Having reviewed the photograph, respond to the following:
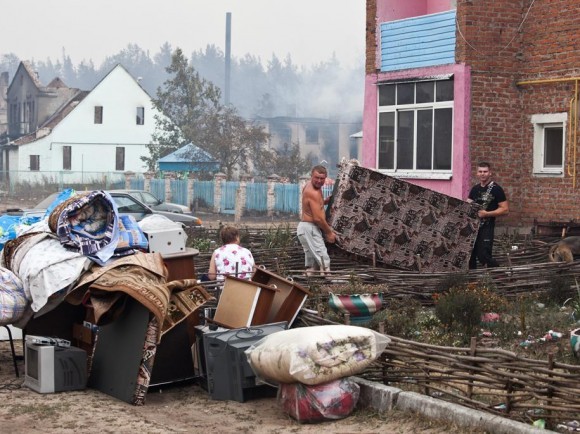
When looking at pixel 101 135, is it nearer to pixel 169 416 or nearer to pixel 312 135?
pixel 312 135

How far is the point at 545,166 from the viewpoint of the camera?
64.6 ft

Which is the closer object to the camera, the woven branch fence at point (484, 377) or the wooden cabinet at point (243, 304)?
the woven branch fence at point (484, 377)

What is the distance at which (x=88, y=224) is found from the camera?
10.5m

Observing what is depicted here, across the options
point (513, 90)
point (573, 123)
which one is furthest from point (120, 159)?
point (573, 123)

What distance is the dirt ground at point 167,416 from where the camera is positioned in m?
8.23

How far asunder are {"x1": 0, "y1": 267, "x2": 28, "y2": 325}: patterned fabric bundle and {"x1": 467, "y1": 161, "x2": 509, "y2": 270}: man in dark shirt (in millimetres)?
7240

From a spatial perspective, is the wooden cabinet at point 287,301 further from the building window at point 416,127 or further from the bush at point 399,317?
the building window at point 416,127

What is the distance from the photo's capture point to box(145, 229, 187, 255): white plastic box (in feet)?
34.8

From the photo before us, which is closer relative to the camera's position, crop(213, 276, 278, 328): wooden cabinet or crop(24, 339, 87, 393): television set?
crop(24, 339, 87, 393): television set

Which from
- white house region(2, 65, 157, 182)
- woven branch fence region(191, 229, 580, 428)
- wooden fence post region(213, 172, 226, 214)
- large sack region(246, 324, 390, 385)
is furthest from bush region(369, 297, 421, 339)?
white house region(2, 65, 157, 182)

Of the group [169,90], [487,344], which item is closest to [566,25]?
[487,344]

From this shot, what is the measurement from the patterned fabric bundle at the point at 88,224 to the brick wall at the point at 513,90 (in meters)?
10.4

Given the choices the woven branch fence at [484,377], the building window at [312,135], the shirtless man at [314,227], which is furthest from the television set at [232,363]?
the building window at [312,135]

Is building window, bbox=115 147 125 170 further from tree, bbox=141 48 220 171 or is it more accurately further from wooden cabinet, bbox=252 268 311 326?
wooden cabinet, bbox=252 268 311 326
